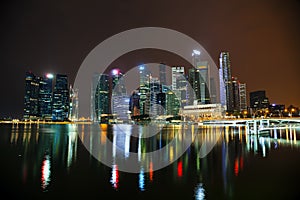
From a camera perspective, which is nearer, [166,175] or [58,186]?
[58,186]

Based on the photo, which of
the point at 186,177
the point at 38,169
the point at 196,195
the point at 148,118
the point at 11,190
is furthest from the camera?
the point at 148,118

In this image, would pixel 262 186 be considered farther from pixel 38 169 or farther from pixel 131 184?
pixel 38 169

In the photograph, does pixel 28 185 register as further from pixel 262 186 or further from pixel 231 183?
pixel 262 186

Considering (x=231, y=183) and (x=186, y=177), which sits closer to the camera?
(x=231, y=183)

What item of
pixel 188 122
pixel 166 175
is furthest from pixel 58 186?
pixel 188 122

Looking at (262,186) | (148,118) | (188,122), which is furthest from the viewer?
(148,118)

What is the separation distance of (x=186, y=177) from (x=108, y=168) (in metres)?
7.08

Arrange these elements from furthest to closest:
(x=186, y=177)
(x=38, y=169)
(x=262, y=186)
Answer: (x=38, y=169), (x=186, y=177), (x=262, y=186)

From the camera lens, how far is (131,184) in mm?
16625

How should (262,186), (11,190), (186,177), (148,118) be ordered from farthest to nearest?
(148,118), (186,177), (262,186), (11,190)

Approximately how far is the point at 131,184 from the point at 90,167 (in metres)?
7.33

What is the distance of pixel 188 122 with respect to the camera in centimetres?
17100

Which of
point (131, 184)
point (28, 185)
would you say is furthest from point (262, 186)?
point (28, 185)

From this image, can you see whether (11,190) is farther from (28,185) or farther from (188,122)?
(188,122)
